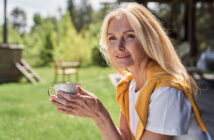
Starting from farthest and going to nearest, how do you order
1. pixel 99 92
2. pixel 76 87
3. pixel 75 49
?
1. pixel 75 49
2. pixel 99 92
3. pixel 76 87

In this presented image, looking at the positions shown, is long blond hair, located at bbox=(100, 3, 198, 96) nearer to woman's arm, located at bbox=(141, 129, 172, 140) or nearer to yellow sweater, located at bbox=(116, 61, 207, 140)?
yellow sweater, located at bbox=(116, 61, 207, 140)

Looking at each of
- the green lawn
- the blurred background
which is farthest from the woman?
the green lawn

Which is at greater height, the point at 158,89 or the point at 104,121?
the point at 158,89

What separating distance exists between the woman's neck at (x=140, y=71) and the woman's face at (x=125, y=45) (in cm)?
2

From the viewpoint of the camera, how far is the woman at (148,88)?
3.27 ft

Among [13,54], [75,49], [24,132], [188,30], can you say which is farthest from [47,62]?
[24,132]

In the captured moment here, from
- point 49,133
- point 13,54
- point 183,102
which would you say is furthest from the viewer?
point 13,54

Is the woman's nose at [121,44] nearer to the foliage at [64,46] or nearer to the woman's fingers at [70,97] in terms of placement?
the woman's fingers at [70,97]

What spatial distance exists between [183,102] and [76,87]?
476 mm

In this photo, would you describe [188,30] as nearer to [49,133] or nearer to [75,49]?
[49,133]

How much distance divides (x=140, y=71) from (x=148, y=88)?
199 millimetres

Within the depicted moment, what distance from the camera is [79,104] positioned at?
111 centimetres

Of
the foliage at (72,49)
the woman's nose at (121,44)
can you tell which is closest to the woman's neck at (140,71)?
the woman's nose at (121,44)

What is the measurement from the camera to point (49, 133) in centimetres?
304
